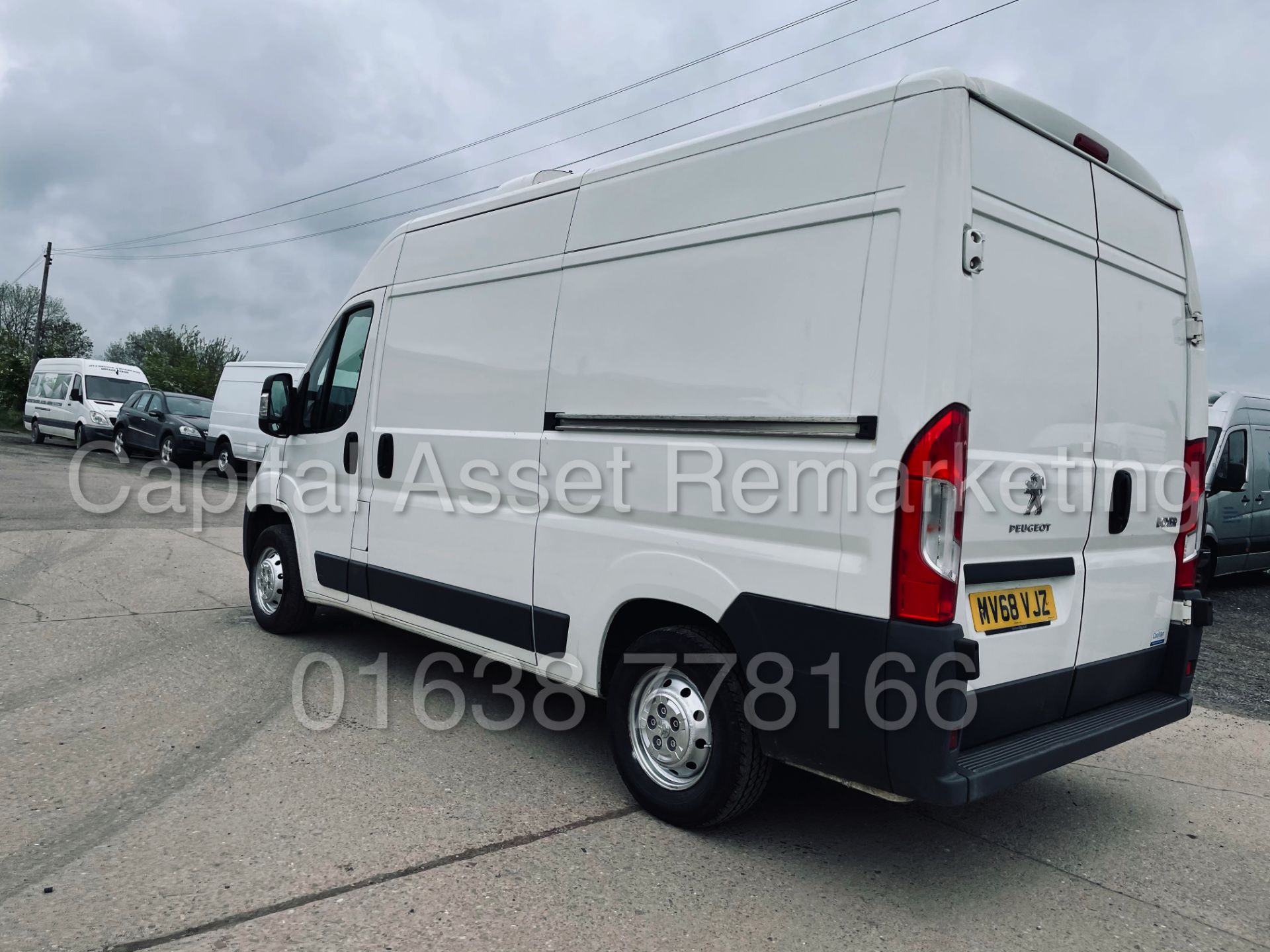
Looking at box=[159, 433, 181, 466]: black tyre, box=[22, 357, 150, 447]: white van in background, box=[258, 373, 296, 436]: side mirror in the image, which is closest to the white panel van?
box=[258, 373, 296, 436]: side mirror

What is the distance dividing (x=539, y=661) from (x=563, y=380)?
4.09 feet

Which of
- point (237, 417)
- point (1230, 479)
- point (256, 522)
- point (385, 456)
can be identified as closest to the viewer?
point (385, 456)

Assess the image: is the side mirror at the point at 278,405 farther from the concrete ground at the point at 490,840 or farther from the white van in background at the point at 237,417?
the white van in background at the point at 237,417

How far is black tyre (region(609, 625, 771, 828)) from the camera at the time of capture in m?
3.57

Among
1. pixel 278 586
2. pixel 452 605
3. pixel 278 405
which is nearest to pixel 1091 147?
pixel 452 605

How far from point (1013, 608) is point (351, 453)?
376 centimetres

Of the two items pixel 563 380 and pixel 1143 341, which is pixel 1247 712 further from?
pixel 563 380

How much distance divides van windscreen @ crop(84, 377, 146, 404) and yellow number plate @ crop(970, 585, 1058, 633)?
2505 centimetres

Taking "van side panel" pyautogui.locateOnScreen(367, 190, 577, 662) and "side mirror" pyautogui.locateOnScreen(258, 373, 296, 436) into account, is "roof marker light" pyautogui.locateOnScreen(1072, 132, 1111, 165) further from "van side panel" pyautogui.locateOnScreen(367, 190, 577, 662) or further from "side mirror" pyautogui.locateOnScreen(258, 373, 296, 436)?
"side mirror" pyautogui.locateOnScreen(258, 373, 296, 436)

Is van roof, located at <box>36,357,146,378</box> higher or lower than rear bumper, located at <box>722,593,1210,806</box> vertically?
higher

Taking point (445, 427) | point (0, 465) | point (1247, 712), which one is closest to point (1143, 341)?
point (445, 427)

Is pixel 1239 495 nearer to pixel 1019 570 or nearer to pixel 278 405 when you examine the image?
pixel 1019 570

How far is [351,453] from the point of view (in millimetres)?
5680

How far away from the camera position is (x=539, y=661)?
14.5ft
